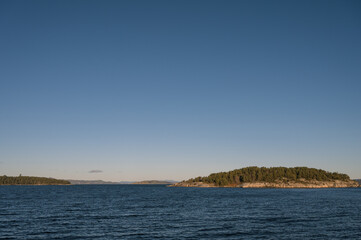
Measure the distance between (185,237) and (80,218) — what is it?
75.4ft

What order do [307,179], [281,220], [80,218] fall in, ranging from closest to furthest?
[281,220] → [80,218] → [307,179]

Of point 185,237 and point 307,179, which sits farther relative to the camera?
point 307,179

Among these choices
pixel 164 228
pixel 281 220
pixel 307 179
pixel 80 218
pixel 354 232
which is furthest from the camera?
pixel 307 179

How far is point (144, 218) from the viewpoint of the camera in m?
48.7

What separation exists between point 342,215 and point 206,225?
89.3ft

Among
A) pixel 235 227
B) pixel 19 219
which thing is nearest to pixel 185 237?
pixel 235 227

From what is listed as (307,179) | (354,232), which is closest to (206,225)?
(354,232)

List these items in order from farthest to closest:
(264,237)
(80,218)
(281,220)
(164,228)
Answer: (80,218) < (281,220) < (164,228) < (264,237)

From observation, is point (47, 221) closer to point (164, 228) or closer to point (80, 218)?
point (80, 218)

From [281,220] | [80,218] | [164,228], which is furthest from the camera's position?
[80,218]

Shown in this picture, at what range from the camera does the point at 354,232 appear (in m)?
36.5

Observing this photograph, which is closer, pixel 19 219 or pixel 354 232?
pixel 354 232

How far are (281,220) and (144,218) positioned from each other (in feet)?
74.5

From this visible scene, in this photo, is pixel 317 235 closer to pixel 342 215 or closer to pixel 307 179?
pixel 342 215
